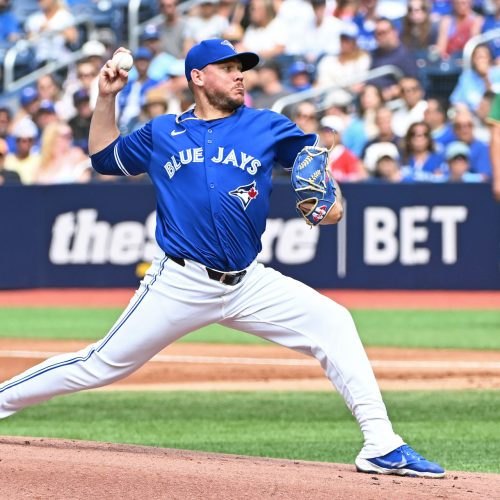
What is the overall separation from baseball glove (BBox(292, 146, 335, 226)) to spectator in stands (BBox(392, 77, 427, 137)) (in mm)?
10508

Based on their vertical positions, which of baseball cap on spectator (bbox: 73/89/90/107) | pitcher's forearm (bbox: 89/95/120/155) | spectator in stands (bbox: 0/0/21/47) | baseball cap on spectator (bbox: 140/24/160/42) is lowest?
pitcher's forearm (bbox: 89/95/120/155)

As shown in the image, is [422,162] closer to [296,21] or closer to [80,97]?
[296,21]

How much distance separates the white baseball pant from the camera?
5.16 m

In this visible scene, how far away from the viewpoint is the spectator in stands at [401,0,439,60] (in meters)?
16.6

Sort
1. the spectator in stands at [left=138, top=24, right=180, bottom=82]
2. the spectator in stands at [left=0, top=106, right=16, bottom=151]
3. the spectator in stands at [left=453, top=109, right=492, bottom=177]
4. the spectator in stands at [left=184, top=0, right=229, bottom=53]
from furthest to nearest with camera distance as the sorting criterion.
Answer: the spectator in stands at [left=184, top=0, right=229, bottom=53] < the spectator in stands at [left=138, top=24, right=180, bottom=82] < the spectator in stands at [left=0, top=106, right=16, bottom=151] < the spectator in stands at [left=453, top=109, right=492, bottom=177]

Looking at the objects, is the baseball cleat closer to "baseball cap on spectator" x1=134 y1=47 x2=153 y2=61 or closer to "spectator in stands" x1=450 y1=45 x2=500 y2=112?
"spectator in stands" x1=450 y1=45 x2=500 y2=112

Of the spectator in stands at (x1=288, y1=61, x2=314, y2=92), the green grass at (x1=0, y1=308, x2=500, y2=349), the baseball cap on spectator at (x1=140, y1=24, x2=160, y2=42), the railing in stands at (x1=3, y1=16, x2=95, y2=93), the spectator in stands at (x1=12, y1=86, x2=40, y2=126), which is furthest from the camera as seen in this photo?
the railing in stands at (x1=3, y1=16, x2=95, y2=93)

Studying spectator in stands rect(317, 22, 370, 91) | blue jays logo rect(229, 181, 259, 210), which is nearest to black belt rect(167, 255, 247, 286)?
blue jays logo rect(229, 181, 259, 210)

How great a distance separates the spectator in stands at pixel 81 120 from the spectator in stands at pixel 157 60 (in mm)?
781

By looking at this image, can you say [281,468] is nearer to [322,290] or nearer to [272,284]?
[272,284]

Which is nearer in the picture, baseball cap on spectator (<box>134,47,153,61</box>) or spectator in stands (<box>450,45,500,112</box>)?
spectator in stands (<box>450,45,500,112</box>)

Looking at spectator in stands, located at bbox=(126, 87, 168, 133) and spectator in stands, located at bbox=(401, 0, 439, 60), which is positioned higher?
spectator in stands, located at bbox=(401, 0, 439, 60)

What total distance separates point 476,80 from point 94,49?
582 cm

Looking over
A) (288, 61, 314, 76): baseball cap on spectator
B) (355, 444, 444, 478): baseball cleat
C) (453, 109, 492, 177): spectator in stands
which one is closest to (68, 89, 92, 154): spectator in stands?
(288, 61, 314, 76): baseball cap on spectator
